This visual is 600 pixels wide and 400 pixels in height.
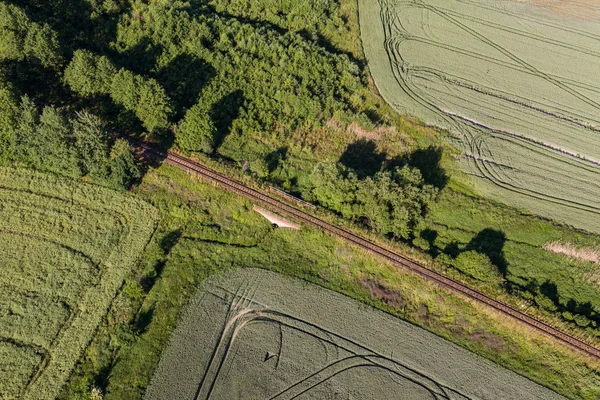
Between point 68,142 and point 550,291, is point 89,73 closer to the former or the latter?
point 68,142

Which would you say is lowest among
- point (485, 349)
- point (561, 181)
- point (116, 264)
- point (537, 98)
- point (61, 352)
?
point (61, 352)

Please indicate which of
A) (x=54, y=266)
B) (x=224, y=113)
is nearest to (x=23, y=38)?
(x=224, y=113)

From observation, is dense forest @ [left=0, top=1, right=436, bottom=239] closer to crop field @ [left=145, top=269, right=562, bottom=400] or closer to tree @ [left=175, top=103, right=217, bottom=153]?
tree @ [left=175, top=103, right=217, bottom=153]

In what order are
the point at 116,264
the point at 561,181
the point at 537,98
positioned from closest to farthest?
1. the point at 116,264
2. the point at 561,181
3. the point at 537,98

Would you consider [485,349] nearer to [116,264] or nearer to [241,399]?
[241,399]

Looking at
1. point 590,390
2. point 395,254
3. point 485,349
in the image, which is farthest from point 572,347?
point 395,254

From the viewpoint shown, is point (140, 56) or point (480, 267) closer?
point (480, 267)

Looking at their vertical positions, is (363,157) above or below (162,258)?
above
